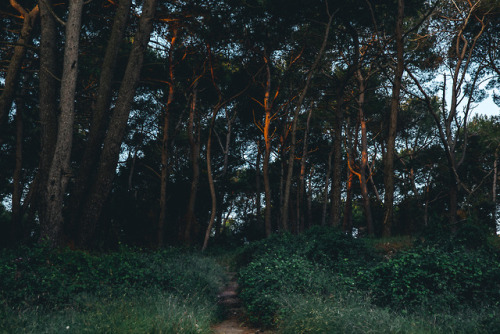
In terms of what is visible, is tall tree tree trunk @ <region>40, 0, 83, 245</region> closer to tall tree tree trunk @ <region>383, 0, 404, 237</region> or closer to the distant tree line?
the distant tree line

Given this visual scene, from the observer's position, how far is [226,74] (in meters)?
21.2

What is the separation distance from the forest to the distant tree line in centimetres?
10

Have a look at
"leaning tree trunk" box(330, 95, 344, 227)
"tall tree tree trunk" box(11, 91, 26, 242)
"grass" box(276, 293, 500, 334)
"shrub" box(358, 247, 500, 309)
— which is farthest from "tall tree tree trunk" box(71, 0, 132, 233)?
"leaning tree trunk" box(330, 95, 344, 227)

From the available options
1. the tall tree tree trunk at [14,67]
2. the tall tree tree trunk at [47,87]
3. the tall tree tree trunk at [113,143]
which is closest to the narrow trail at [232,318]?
the tall tree tree trunk at [113,143]

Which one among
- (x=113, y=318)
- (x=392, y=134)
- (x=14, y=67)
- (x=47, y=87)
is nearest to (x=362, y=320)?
(x=113, y=318)

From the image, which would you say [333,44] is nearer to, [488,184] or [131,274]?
[131,274]

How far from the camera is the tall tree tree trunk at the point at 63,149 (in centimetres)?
859

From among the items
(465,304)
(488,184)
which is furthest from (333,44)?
(488,184)

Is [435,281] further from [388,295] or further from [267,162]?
[267,162]

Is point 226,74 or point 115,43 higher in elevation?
point 226,74

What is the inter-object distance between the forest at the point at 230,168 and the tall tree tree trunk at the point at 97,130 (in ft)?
0.14

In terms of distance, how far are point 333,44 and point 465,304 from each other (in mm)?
18028

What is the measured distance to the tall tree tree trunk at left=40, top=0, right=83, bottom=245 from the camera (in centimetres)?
859

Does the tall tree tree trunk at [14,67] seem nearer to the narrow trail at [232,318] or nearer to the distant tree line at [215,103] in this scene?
the distant tree line at [215,103]
